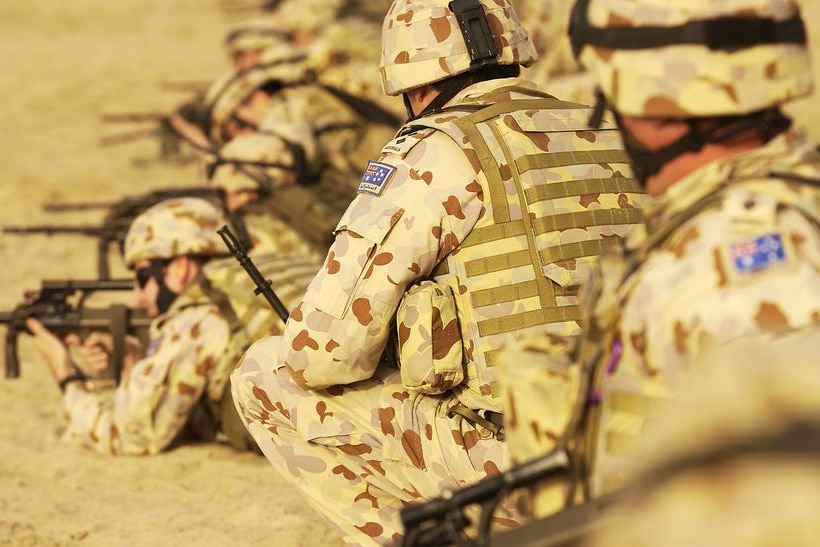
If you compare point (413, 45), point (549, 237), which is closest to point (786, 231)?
point (549, 237)

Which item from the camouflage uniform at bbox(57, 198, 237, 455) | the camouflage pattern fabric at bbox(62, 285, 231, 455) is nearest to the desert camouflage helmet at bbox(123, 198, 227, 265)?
the camouflage uniform at bbox(57, 198, 237, 455)

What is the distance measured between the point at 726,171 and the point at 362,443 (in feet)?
6.07

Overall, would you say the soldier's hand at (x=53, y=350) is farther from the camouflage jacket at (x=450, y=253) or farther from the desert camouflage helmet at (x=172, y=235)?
the camouflage jacket at (x=450, y=253)

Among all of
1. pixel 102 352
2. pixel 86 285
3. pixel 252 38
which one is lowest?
pixel 102 352

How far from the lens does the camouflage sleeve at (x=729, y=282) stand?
2459 millimetres

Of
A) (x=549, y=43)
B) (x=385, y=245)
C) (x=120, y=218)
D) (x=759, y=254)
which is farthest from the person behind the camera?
(x=549, y=43)

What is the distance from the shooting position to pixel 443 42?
4.23 metres

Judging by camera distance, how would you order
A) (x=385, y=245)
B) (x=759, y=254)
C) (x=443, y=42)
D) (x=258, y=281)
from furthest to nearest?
(x=258, y=281), (x=443, y=42), (x=385, y=245), (x=759, y=254)

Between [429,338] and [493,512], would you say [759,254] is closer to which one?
[493,512]

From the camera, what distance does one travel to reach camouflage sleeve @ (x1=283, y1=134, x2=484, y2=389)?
153 inches

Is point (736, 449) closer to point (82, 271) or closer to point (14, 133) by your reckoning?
point (82, 271)

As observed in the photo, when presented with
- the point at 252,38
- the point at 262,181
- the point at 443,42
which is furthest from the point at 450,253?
the point at 252,38

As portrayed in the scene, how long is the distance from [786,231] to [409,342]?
1.61 metres

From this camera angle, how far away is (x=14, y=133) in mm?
12742
